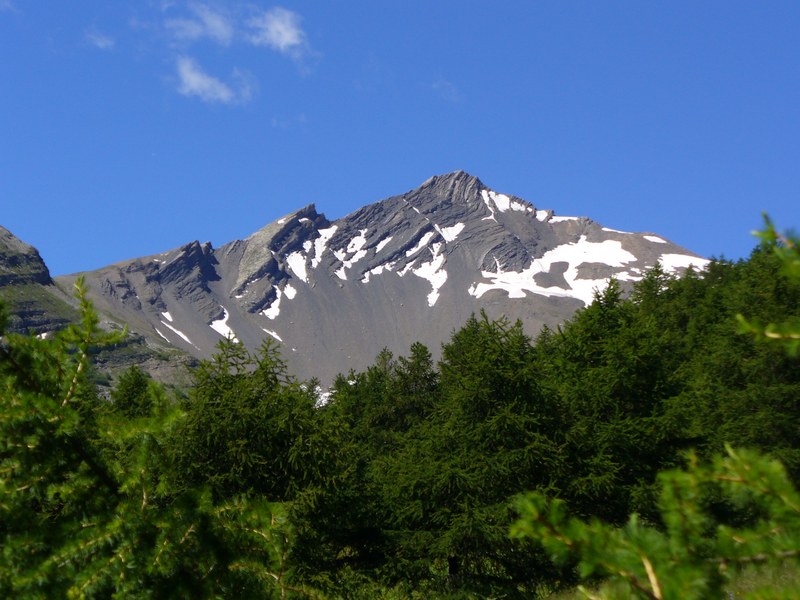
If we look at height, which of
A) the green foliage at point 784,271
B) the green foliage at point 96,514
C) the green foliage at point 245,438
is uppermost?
the green foliage at point 245,438

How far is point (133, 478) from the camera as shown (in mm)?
4871

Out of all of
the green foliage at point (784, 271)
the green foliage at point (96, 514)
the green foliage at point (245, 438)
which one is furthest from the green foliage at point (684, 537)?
the green foliage at point (245, 438)

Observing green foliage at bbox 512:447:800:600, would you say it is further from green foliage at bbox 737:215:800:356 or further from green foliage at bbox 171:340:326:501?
green foliage at bbox 171:340:326:501

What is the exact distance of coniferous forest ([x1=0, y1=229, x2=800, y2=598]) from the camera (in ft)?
11.0

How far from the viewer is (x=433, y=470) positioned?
2002 centimetres

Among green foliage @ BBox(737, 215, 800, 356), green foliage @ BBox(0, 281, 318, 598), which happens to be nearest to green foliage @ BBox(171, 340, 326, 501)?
green foliage @ BBox(0, 281, 318, 598)

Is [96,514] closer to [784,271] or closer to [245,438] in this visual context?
[784,271]

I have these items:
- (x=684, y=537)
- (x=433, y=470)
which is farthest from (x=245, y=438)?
(x=684, y=537)

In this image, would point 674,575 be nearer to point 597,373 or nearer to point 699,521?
point 699,521

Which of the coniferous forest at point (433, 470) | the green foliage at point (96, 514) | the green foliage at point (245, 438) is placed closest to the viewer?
the coniferous forest at point (433, 470)

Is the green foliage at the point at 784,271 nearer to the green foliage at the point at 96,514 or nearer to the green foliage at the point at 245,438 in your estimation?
the green foliage at the point at 96,514

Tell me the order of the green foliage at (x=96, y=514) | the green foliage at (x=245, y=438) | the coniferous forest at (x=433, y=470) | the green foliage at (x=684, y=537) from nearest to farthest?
1. the green foliage at (x=684, y=537)
2. the coniferous forest at (x=433, y=470)
3. the green foliage at (x=96, y=514)
4. the green foliage at (x=245, y=438)

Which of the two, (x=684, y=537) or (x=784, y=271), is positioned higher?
(x=784, y=271)

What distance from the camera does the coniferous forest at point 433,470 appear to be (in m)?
3.34
